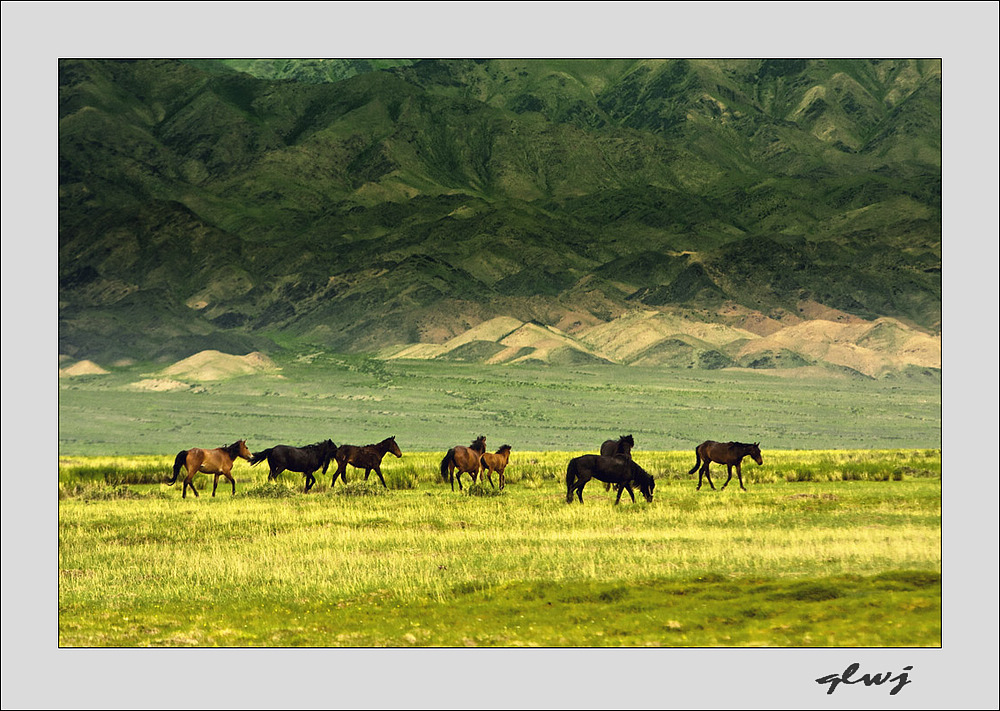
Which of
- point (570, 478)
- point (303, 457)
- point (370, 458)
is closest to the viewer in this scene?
point (570, 478)

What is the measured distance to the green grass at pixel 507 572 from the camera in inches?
864

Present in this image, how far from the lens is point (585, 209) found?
625 feet

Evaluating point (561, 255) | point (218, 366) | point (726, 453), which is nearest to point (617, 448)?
point (726, 453)

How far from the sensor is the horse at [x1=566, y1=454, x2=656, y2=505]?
36781 millimetres

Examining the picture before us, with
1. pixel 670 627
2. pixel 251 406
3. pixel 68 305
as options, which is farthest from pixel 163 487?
pixel 68 305

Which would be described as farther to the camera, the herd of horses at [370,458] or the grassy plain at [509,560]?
the herd of horses at [370,458]

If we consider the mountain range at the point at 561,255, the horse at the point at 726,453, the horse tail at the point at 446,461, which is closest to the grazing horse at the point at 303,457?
the horse tail at the point at 446,461

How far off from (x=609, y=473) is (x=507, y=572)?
11.7m

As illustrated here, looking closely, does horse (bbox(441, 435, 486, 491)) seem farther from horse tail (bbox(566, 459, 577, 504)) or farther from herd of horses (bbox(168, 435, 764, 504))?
horse tail (bbox(566, 459, 577, 504))

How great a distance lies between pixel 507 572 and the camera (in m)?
25.6

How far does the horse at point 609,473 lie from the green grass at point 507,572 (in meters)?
Result: 0.62

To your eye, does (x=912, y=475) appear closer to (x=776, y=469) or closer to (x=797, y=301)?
(x=776, y=469)

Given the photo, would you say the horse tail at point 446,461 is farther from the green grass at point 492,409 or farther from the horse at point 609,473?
the green grass at point 492,409

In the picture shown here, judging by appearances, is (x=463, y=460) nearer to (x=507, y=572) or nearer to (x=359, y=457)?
(x=359, y=457)
